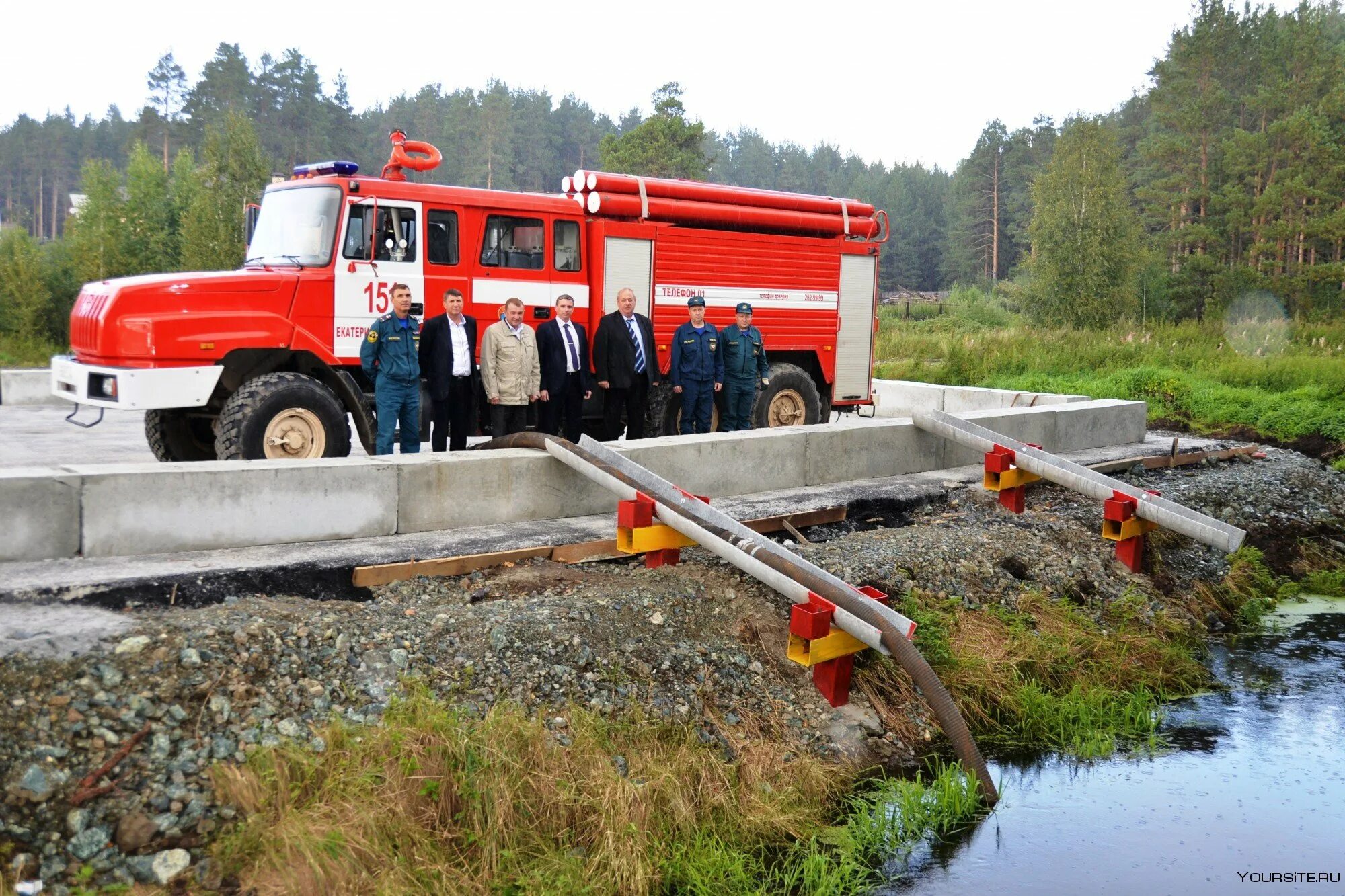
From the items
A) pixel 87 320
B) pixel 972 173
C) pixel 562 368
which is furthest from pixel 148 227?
pixel 972 173

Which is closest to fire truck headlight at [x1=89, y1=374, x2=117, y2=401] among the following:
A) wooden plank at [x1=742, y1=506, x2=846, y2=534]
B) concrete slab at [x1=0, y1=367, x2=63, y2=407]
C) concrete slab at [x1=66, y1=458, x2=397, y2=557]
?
concrete slab at [x1=66, y1=458, x2=397, y2=557]

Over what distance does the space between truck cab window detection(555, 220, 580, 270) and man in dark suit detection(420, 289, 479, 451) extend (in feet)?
5.43

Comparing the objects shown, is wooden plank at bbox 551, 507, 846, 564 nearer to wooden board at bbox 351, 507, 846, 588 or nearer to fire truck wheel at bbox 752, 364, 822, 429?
wooden board at bbox 351, 507, 846, 588

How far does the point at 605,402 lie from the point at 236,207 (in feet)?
60.3

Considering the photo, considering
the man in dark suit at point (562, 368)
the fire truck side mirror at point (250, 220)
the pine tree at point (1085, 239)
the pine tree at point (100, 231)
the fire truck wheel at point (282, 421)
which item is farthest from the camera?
the pine tree at point (1085, 239)

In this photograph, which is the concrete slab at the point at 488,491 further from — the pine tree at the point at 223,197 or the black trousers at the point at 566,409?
the pine tree at the point at 223,197

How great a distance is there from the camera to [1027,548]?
9.55m

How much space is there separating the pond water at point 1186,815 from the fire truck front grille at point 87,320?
711 cm

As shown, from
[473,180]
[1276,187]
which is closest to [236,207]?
[1276,187]

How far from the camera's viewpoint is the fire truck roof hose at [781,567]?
6.31 m

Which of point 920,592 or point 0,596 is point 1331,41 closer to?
point 920,592

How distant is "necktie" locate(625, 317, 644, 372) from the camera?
1088cm

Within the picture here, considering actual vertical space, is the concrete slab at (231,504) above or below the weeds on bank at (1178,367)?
below

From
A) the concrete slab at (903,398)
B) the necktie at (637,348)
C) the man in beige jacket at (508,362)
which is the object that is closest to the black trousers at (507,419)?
the man in beige jacket at (508,362)
